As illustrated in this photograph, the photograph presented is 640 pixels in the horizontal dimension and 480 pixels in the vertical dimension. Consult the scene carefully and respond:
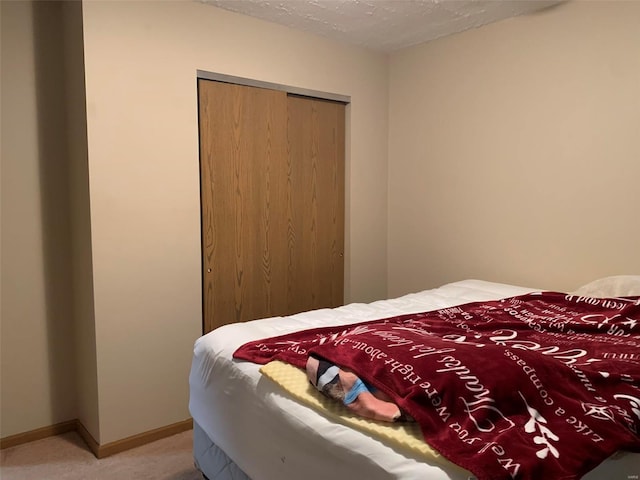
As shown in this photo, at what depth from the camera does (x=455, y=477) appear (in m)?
1.02

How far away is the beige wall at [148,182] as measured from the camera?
2.39 metres

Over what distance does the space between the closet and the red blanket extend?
3.98 ft

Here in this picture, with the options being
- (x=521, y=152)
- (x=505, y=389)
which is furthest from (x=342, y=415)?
(x=521, y=152)

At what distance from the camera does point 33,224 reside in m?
2.56

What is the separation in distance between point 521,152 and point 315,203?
52.9 inches

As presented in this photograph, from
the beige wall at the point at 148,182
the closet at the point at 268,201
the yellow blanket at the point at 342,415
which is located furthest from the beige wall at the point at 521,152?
the yellow blanket at the point at 342,415

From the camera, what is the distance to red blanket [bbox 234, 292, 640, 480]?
1.04 meters

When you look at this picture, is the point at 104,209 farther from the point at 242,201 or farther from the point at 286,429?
the point at 286,429

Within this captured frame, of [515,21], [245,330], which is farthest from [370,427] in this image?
[515,21]

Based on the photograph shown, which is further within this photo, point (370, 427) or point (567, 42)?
point (567, 42)

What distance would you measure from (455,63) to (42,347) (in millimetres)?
3059

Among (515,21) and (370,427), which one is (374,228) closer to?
(515,21)

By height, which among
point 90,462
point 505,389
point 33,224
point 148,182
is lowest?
point 90,462

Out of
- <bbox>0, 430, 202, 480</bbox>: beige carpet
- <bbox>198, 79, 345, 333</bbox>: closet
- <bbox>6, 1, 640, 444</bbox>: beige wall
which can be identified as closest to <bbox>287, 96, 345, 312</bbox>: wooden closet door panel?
<bbox>198, 79, 345, 333</bbox>: closet
